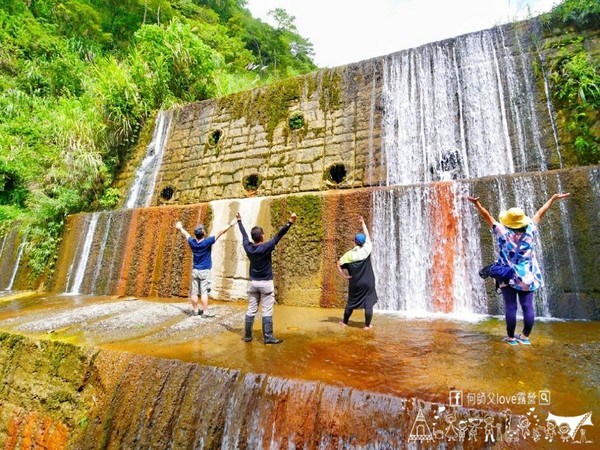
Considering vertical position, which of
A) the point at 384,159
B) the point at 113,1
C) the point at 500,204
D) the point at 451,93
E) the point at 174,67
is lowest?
the point at 500,204

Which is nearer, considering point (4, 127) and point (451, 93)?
point (451, 93)

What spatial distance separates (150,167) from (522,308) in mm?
11032

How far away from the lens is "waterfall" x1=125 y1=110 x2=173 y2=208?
11023 mm

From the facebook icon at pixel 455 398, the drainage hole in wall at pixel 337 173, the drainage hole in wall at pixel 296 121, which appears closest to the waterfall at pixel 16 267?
the drainage hole in wall at pixel 296 121

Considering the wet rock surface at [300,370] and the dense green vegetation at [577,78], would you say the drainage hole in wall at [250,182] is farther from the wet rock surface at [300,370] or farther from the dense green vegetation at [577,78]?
the dense green vegetation at [577,78]

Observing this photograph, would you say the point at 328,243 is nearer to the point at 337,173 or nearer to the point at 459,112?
the point at 337,173

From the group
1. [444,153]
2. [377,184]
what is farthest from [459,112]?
[377,184]

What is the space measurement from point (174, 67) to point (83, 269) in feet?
25.9

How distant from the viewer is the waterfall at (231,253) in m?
6.83

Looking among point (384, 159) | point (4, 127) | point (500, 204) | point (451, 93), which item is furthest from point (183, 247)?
point (4, 127)

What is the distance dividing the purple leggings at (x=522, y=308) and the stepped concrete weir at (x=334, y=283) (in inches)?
8.4

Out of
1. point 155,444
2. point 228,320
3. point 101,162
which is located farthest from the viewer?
point 101,162

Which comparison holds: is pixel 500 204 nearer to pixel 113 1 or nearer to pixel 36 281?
pixel 36 281

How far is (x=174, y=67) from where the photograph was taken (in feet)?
41.8
